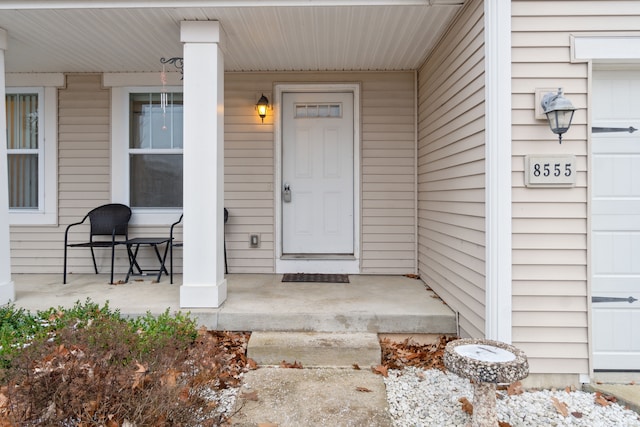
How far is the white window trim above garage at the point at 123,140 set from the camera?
4.42m

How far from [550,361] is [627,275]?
→ 2.45 ft

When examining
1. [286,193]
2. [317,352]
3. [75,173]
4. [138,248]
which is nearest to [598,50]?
[317,352]

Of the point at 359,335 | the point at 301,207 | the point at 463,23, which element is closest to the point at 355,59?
the point at 463,23

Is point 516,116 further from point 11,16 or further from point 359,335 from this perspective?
point 11,16

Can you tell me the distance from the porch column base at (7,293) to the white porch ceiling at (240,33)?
7.05 ft

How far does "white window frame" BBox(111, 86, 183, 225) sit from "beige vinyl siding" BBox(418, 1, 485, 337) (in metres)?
2.72

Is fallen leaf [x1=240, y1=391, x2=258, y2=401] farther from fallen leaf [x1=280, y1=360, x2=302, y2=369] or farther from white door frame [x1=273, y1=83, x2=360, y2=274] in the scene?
white door frame [x1=273, y1=83, x2=360, y2=274]

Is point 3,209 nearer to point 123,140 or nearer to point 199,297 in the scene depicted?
point 123,140

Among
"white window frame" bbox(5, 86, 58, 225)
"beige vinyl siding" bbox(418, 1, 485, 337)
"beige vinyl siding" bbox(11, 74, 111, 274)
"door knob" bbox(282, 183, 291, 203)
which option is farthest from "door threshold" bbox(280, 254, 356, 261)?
"white window frame" bbox(5, 86, 58, 225)

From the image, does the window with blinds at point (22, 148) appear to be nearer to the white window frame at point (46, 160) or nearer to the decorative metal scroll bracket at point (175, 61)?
the white window frame at point (46, 160)

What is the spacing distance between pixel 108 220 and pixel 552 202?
4.17 meters

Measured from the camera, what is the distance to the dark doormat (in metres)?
4.07

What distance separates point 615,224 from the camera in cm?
251

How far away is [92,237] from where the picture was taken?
444cm
